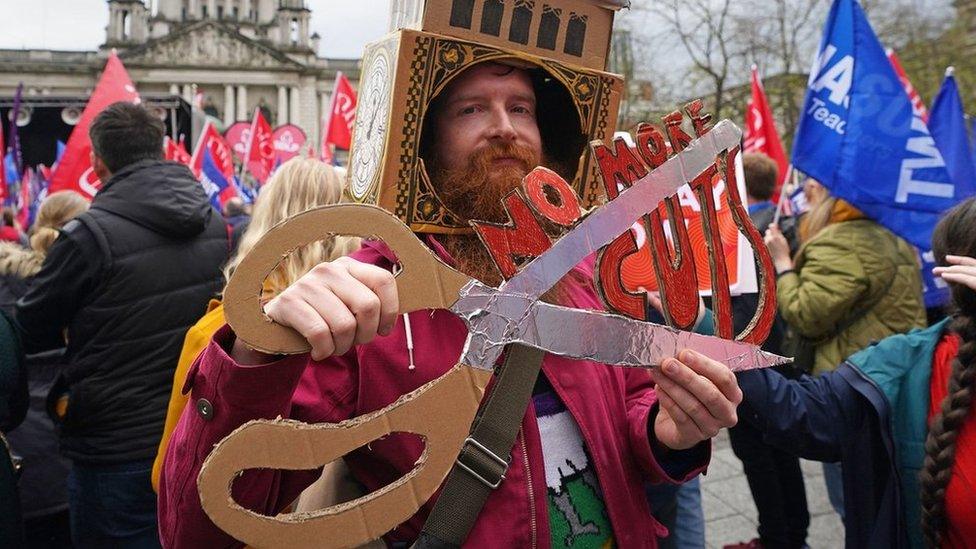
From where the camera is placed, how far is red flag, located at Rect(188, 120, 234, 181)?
8.14 meters

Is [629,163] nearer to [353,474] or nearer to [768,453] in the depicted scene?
[353,474]

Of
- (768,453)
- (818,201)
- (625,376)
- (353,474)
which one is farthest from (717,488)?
(353,474)

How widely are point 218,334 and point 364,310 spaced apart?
250 mm

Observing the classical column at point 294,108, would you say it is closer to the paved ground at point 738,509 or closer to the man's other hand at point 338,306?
the paved ground at point 738,509

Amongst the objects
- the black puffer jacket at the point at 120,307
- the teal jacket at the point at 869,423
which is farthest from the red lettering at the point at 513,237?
the black puffer jacket at the point at 120,307

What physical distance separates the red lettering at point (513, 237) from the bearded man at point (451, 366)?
196 millimetres

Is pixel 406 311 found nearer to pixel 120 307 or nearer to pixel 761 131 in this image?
pixel 120 307

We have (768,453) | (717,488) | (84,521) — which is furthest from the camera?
(717,488)

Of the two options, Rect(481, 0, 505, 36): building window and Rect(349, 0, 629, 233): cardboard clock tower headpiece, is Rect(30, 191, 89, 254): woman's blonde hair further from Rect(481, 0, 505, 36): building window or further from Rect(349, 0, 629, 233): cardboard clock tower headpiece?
Rect(481, 0, 505, 36): building window

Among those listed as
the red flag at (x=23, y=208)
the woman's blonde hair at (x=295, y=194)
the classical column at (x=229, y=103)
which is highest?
the woman's blonde hair at (x=295, y=194)

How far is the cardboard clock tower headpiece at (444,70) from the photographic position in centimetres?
132

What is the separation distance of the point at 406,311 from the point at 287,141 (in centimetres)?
1148

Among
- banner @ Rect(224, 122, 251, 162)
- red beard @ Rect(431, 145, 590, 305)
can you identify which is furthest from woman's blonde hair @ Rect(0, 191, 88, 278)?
banner @ Rect(224, 122, 251, 162)

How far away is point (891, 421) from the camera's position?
180 centimetres
